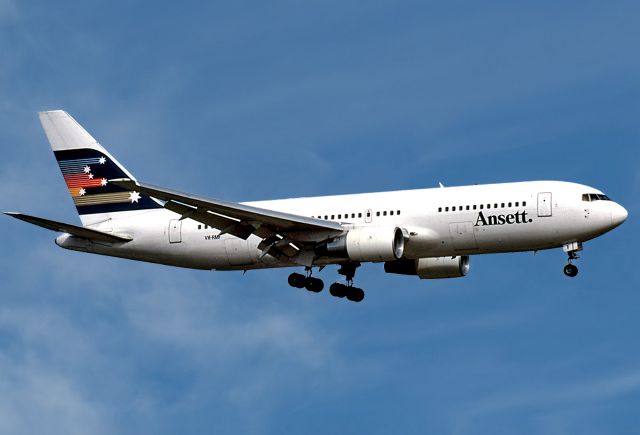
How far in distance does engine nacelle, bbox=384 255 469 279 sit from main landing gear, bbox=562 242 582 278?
650cm

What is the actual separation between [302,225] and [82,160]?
13177mm

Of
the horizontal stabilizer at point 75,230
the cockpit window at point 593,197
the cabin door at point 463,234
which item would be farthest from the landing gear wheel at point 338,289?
the cockpit window at point 593,197

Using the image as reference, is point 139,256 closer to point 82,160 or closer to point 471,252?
point 82,160

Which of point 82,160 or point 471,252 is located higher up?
point 82,160

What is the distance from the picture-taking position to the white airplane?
5553 cm

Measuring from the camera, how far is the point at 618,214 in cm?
5578

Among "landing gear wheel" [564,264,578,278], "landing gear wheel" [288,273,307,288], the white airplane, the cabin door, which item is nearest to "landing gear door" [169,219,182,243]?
the white airplane

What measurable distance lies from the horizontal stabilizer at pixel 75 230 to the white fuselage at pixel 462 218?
12.9ft

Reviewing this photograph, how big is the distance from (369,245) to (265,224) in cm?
443

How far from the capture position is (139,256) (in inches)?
2425

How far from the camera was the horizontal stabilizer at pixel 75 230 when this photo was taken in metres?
57.1

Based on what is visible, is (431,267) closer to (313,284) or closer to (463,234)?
(313,284)

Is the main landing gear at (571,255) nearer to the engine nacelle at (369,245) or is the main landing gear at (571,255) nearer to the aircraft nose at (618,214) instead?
the aircraft nose at (618,214)

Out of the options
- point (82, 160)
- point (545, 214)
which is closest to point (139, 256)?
point (82, 160)
